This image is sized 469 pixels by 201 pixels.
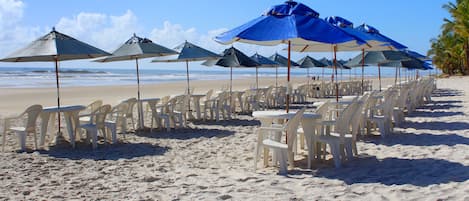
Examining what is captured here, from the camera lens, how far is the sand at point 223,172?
430cm

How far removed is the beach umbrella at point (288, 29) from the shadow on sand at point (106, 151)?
2030mm

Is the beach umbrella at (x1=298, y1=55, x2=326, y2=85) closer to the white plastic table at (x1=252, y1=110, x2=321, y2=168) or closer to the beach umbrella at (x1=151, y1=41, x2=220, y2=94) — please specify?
the beach umbrella at (x1=151, y1=41, x2=220, y2=94)

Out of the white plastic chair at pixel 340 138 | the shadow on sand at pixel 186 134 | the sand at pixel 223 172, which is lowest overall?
the sand at pixel 223 172

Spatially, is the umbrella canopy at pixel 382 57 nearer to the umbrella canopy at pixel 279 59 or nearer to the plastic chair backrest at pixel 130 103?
the umbrella canopy at pixel 279 59

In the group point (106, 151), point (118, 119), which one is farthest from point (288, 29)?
point (118, 119)

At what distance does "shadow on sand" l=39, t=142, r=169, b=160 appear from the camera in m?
6.37

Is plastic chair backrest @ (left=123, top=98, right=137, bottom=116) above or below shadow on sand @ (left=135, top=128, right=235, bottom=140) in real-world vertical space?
above

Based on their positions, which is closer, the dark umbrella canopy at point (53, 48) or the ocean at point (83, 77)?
the dark umbrella canopy at point (53, 48)

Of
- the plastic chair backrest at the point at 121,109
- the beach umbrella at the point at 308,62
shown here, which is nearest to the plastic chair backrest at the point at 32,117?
the plastic chair backrest at the point at 121,109

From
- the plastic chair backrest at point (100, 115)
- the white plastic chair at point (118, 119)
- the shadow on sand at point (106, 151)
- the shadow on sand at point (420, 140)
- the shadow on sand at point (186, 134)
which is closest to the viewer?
the shadow on sand at point (106, 151)

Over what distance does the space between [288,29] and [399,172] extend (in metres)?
1.97

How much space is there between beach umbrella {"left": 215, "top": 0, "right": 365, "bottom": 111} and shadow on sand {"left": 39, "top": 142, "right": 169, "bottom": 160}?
203cm

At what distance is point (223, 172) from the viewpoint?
5.22 meters

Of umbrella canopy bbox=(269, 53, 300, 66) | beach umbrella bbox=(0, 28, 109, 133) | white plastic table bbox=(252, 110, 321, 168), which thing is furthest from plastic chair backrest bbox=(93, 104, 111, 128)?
umbrella canopy bbox=(269, 53, 300, 66)
